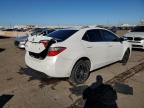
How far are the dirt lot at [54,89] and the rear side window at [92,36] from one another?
124 centimetres

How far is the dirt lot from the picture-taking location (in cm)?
391

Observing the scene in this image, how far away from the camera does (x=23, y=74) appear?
19.9 feet

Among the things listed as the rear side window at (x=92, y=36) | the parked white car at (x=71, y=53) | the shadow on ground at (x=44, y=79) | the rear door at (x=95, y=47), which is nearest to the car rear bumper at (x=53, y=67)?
the parked white car at (x=71, y=53)

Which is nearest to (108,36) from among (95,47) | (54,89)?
(95,47)

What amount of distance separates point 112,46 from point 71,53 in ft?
7.27

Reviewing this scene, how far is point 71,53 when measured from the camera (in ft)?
15.1

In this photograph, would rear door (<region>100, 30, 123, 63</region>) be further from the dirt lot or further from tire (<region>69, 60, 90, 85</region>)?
tire (<region>69, 60, 90, 85</region>)

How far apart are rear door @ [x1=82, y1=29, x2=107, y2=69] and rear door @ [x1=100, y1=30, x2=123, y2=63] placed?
29 cm

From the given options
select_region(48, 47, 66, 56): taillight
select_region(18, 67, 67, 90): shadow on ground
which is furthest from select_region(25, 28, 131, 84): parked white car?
select_region(18, 67, 67, 90): shadow on ground

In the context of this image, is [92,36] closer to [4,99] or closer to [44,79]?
[44,79]

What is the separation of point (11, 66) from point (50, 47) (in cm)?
353

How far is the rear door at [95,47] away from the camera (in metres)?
5.17

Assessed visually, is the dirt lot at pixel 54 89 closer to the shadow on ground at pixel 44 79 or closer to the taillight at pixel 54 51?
the shadow on ground at pixel 44 79

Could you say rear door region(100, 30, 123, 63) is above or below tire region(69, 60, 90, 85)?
above
